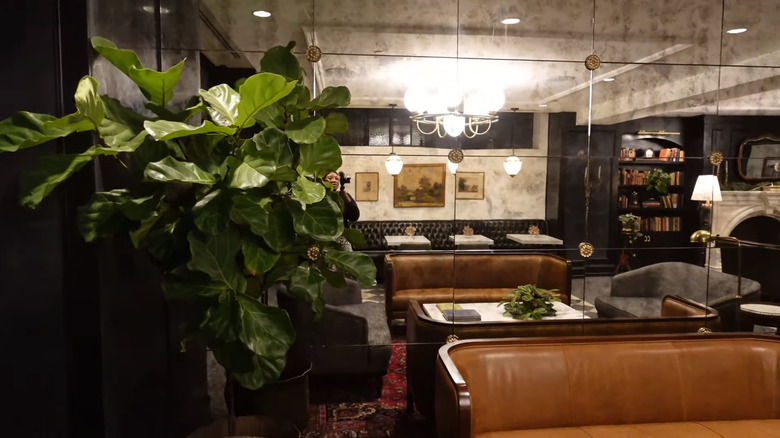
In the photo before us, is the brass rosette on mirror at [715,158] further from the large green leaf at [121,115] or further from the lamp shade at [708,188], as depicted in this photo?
the large green leaf at [121,115]

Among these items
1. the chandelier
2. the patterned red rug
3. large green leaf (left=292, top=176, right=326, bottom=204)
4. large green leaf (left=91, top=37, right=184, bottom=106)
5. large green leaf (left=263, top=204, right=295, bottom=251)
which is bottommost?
the patterned red rug

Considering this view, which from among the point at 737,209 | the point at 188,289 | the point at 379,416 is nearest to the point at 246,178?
the point at 188,289

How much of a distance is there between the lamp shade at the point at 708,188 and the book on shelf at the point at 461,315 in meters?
1.49

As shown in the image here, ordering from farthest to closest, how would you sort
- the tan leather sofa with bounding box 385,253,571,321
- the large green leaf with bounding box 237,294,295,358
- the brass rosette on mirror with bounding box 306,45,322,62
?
the tan leather sofa with bounding box 385,253,571,321 < the brass rosette on mirror with bounding box 306,45,322,62 < the large green leaf with bounding box 237,294,295,358

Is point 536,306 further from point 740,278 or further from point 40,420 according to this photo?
point 40,420

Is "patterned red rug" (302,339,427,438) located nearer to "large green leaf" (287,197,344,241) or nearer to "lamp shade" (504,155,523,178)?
"lamp shade" (504,155,523,178)

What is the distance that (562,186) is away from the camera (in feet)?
9.20

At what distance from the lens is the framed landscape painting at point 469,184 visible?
271 cm

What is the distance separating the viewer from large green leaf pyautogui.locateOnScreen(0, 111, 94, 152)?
131cm

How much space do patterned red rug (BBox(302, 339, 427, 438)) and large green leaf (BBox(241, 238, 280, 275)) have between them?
1414 mm

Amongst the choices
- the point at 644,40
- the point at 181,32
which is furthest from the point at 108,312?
the point at 644,40

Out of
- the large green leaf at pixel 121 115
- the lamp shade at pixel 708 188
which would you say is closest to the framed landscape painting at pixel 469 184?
the lamp shade at pixel 708 188

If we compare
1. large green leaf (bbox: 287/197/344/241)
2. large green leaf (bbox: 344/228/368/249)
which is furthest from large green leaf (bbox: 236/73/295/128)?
large green leaf (bbox: 344/228/368/249)

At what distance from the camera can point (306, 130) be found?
5.23ft
